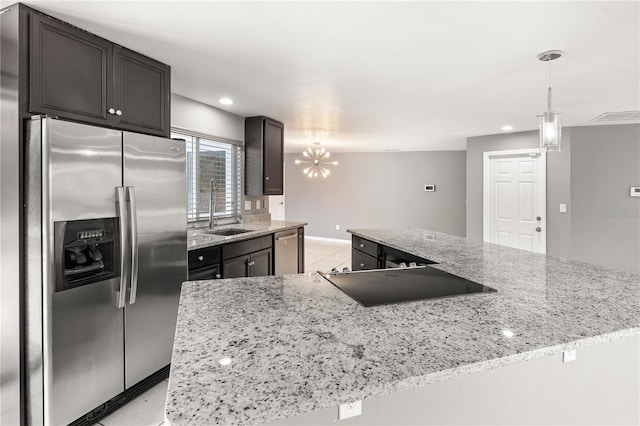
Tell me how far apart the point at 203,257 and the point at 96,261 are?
0.95m

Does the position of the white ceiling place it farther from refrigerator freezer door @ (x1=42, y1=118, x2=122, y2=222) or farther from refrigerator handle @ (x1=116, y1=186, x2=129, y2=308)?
refrigerator handle @ (x1=116, y1=186, x2=129, y2=308)

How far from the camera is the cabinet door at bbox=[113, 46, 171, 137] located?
2207mm

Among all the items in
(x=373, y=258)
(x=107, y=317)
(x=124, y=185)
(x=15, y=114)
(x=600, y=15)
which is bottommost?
(x=107, y=317)

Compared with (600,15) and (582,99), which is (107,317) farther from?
(582,99)

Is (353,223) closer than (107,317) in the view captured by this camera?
No

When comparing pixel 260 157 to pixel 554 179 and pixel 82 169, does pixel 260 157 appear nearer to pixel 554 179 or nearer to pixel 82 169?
pixel 82 169

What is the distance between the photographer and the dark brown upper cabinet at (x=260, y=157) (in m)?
4.34

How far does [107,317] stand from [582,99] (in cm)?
463

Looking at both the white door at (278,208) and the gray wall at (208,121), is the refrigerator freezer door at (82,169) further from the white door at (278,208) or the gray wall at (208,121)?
the white door at (278,208)

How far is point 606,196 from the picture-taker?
5012 millimetres

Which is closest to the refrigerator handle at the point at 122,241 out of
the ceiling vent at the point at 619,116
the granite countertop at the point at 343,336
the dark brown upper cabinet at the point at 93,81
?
the dark brown upper cabinet at the point at 93,81

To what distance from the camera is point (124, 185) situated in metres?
2.06

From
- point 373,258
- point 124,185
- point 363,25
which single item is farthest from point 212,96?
point 373,258

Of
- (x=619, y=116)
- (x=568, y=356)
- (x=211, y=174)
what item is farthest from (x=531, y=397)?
(x=619, y=116)
